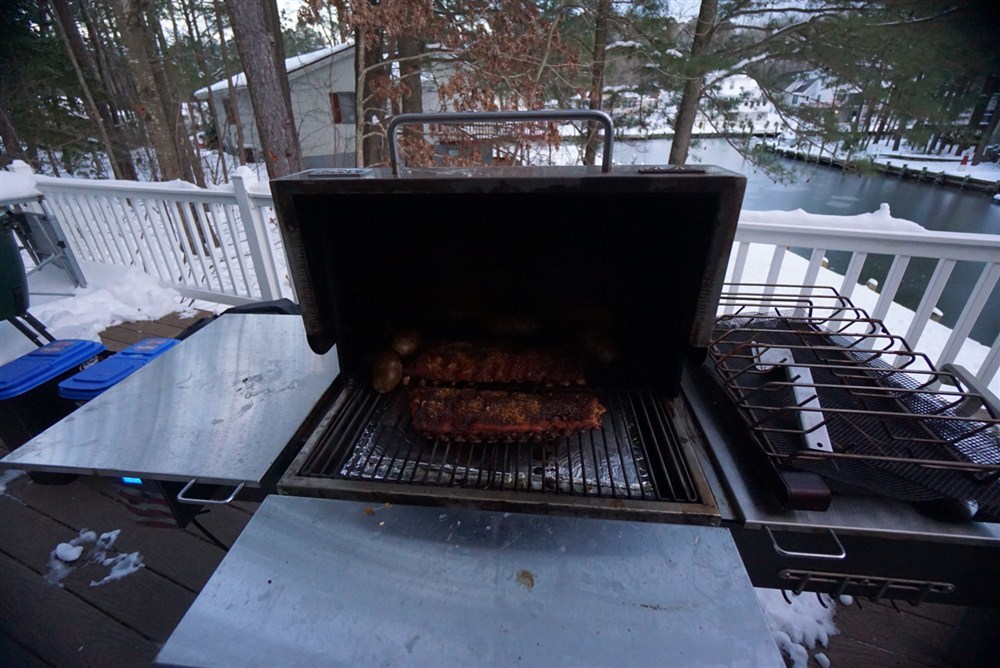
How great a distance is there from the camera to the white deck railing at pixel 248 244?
2273 millimetres

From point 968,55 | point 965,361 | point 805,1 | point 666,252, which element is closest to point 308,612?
point 666,252

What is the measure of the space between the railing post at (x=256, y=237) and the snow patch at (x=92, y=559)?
231 centimetres

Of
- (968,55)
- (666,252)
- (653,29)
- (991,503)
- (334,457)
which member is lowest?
(334,457)

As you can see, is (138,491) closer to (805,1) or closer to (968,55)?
(968,55)

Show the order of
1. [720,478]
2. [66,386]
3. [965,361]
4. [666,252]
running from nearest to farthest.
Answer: [720,478], [666,252], [66,386], [965,361]

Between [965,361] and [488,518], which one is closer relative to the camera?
[488,518]

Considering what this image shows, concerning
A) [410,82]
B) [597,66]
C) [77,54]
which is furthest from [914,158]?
[77,54]

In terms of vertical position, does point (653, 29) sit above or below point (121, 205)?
above

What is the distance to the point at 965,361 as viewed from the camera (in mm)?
3971

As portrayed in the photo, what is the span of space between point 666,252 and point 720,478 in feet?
2.23

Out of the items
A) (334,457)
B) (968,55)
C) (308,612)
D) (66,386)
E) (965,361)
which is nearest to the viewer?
(308,612)

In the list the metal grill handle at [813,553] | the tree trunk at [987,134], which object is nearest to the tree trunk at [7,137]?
the metal grill handle at [813,553]

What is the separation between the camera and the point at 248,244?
396 centimetres

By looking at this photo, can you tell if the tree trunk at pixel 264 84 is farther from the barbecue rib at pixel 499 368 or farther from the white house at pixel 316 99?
the white house at pixel 316 99
